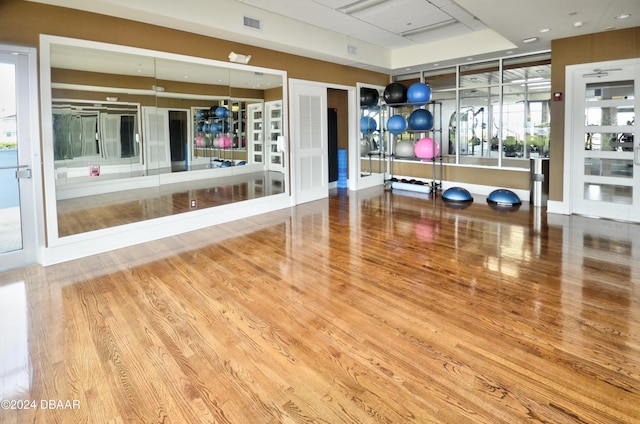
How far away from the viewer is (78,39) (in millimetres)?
4473

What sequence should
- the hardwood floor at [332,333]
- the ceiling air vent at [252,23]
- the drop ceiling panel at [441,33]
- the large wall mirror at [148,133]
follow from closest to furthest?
the hardwood floor at [332,333] → the large wall mirror at [148,133] → the ceiling air vent at [252,23] → the drop ceiling panel at [441,33]

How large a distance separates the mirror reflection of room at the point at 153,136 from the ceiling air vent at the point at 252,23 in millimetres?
764

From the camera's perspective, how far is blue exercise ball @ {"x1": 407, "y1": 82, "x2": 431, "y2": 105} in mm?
8250

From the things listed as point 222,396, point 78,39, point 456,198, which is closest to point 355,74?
point 456,198

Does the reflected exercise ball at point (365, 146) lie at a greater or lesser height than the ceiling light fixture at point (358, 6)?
lesser

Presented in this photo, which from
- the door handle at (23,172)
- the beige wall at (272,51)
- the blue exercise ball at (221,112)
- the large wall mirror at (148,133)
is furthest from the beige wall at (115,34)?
the door handle at (23,172)

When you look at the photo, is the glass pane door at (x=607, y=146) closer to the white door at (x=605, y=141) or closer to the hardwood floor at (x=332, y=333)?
the white door at (x=605, y=141)

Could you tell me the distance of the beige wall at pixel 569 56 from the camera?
590cm

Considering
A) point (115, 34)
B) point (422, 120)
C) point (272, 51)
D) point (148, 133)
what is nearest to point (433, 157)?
point (422, 120)

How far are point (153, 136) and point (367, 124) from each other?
531 centimetres

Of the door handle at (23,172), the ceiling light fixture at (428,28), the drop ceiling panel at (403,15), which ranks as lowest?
the door handle at (23,172)

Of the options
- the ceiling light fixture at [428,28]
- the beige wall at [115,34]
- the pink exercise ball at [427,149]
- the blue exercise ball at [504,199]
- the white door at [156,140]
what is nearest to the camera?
the beige wall at [115,34]

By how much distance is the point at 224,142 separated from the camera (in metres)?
6.33

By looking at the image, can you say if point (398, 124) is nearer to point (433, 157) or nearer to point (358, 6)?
point (433, 157)
